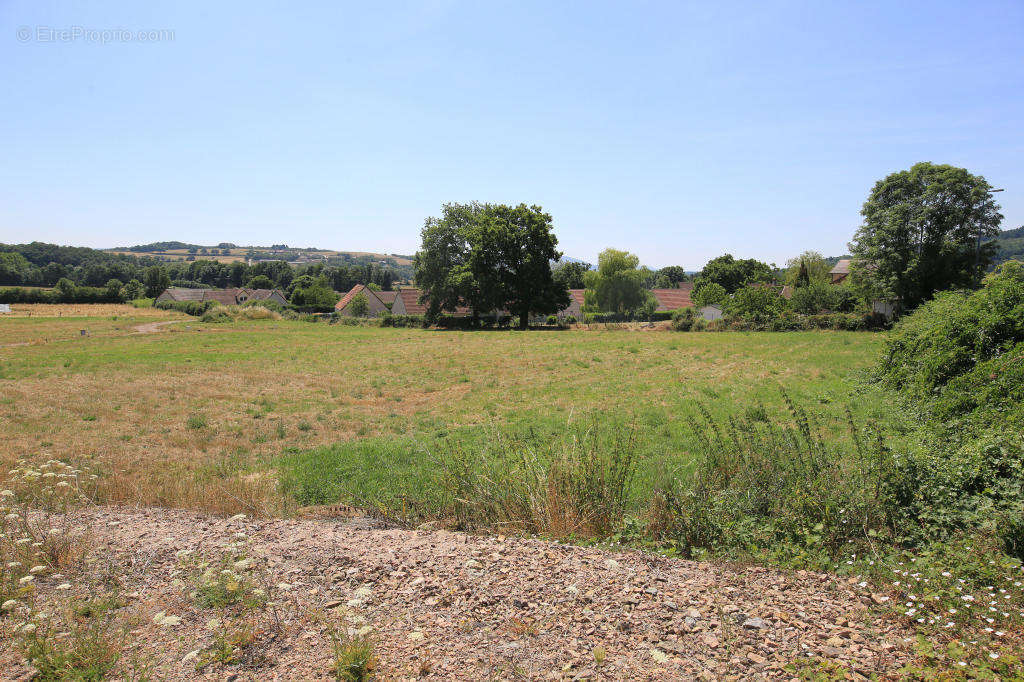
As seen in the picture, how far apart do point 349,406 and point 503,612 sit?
12.0 metres

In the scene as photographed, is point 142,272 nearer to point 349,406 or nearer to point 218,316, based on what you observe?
point 218,316

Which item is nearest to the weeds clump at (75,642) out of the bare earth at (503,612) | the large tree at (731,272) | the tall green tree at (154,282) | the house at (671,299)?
the bare earth at (503,612)

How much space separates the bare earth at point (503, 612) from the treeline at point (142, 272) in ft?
349

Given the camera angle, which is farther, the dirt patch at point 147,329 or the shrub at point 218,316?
the shrub at point 218,316

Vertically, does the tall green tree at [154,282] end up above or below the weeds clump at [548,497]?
above

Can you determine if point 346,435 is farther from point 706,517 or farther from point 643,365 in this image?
point 643,365

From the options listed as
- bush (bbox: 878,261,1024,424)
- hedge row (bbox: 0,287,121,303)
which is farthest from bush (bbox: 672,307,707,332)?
hedge row (bbox: 0,287,121,303)

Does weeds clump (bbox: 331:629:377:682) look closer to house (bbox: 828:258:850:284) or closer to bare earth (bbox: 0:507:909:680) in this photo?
bare earth (bbox: 0:507:909:680)

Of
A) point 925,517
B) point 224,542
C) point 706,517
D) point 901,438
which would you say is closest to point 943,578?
point 925,517

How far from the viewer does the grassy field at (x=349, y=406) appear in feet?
25.7

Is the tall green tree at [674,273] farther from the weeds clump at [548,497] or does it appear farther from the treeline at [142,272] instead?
the weeds clump at [548,497]

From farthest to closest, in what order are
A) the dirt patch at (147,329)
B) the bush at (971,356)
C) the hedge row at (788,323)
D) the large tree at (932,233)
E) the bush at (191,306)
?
the bush at (191,306) < the dirt patch at (147,329) < the hedge row at (788,323) < the large tree at (932,233) < the bush at (971,356)

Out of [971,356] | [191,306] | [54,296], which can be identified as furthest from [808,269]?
[54,296]

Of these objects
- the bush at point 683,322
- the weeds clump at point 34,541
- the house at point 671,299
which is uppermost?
the house at point 671,299
